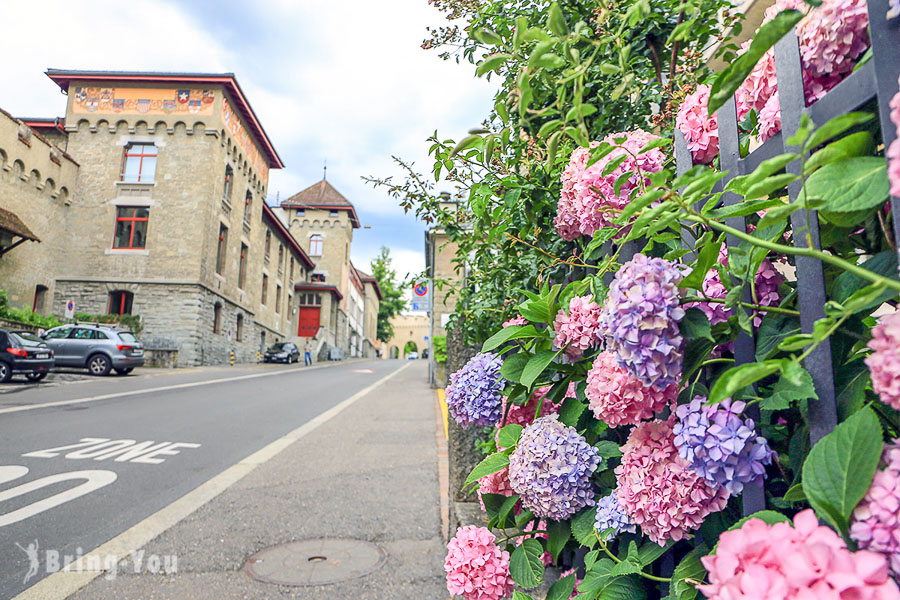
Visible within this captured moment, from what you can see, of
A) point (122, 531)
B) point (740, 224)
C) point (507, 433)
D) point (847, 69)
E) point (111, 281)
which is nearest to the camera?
point (847, 69)

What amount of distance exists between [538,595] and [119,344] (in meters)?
17.6

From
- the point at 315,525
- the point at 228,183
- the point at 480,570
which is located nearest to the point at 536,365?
the point at 480,570

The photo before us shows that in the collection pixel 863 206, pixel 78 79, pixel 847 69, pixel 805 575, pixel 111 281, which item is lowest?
pixel 805 575

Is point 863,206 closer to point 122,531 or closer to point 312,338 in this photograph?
point 122,531

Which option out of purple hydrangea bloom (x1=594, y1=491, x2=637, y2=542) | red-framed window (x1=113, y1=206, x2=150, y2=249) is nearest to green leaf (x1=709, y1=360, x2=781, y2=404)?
purple hydrangea bloom (x1=594, y1=491, x2=637, y2=542)

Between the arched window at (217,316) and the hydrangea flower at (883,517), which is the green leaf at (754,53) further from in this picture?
the arched window at (217,316)

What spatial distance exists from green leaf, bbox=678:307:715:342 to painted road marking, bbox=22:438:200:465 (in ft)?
20.0

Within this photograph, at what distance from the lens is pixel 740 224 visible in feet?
3.37

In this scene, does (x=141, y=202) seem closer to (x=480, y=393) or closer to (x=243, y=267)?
(x=243, y=267)

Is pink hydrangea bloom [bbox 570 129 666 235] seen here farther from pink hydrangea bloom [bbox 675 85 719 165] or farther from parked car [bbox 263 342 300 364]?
parked car [bbox 263 342 300 364]

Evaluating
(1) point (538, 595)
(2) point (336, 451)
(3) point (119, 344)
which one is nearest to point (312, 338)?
(3) point (119, 344)

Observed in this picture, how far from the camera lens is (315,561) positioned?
3186 mm

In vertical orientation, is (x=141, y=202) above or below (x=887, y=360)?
above

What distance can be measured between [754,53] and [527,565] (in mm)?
1170
